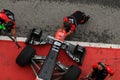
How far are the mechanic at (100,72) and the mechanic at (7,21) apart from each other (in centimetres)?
188

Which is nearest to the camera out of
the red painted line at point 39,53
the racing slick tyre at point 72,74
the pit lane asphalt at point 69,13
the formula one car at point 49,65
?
the formula one car at point 49,65

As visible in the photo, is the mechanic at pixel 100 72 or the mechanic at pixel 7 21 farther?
the mechanic at pixel 7 21

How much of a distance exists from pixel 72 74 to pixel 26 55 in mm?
1023

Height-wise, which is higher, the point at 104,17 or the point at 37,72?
the point at 104,17

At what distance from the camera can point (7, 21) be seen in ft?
27.1

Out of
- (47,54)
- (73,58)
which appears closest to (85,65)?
(73,58)

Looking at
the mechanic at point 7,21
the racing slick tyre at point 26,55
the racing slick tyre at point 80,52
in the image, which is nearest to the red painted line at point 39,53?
Result: the racing slick tyre at point 80,52

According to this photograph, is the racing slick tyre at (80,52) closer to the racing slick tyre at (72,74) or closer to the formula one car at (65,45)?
the formula one car at (65,45)

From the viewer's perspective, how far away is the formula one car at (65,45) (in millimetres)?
8477

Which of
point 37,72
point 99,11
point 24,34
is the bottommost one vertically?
point 37,72

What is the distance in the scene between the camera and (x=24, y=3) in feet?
30.5

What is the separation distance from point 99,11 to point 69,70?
77.1 inches

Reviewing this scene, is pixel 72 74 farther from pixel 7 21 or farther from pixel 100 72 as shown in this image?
pixel 7 21

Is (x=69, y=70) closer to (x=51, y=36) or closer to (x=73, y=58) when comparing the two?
(x=73, y=58)
